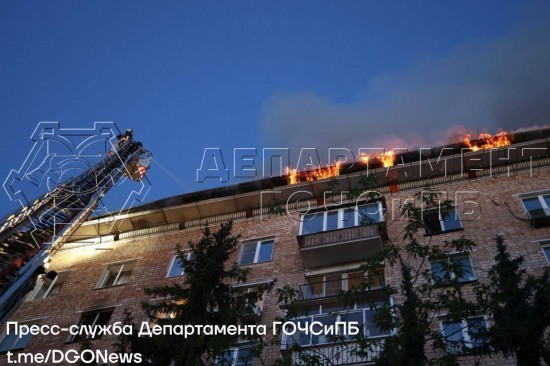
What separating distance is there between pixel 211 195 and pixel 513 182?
12.5 m

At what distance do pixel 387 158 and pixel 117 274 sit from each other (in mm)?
12026

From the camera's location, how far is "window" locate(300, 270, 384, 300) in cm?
1753

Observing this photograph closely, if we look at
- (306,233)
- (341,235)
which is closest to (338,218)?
(306,233)

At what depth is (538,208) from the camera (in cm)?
1853

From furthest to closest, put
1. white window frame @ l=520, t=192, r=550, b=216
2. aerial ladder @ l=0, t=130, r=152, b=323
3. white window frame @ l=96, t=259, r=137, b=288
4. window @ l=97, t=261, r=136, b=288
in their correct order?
1. window @ l=97, t=261, r=136, b=288
2. white window frame @ l=96, t=259, r=137, b=288
3. white window frame @ l=520, t=192, r=550, b=216
4. aerial ladder @ l=0, t=130, r=152, b=323

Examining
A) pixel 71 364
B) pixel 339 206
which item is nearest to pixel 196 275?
pixel 71 364

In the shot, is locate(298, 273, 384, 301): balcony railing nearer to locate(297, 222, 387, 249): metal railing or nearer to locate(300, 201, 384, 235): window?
locate(297, 222, 387, 249): metal railing

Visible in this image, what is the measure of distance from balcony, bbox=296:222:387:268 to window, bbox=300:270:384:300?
65 cm

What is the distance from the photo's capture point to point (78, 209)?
1909cm

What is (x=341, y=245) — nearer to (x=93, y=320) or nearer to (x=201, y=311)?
(x=201, y=311)

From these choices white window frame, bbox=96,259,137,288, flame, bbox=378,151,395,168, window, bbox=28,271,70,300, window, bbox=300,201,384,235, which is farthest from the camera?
flame, bbox=378,151,395,168

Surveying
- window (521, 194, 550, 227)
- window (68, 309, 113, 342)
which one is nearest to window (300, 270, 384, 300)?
window (521, 194, 550, 227)

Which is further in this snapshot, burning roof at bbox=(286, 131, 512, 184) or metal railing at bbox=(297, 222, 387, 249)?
burning roof at bbox=(286, 131, 512, 184)

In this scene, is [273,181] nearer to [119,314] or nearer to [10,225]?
[119,314]
